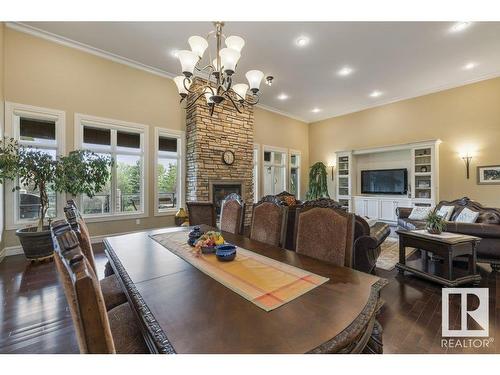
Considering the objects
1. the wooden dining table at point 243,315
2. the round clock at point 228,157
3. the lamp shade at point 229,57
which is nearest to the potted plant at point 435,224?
the wooden dining table at point 243,315

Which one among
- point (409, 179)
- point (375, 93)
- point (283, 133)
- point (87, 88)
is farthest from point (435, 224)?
point (87, 88)

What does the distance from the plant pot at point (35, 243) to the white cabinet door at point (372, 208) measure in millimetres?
7257

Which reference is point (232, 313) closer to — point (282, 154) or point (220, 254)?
point (220, 254)

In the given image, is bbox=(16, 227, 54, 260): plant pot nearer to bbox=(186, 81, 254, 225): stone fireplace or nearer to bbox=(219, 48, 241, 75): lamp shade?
bbox=(186, 81, 254, 225): stone fireplace

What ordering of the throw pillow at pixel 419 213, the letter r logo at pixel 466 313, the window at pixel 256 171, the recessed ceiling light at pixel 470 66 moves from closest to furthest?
the letter r logo at pixel 466 313
the recessed ceiling light at pixel 470 66
the throw pillow at pixel 419 213
the window at pixel 256 171

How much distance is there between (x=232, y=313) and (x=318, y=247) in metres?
1.10

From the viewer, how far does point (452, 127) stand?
553 centimetres

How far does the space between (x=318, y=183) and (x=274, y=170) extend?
59.3 inches

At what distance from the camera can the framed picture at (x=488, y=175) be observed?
4949 mm

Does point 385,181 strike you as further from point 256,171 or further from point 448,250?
point 448,250

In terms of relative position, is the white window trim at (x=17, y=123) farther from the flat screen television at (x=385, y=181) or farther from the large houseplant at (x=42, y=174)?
the flat screen television at (x=385, y=181)

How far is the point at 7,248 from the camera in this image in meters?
3.63
